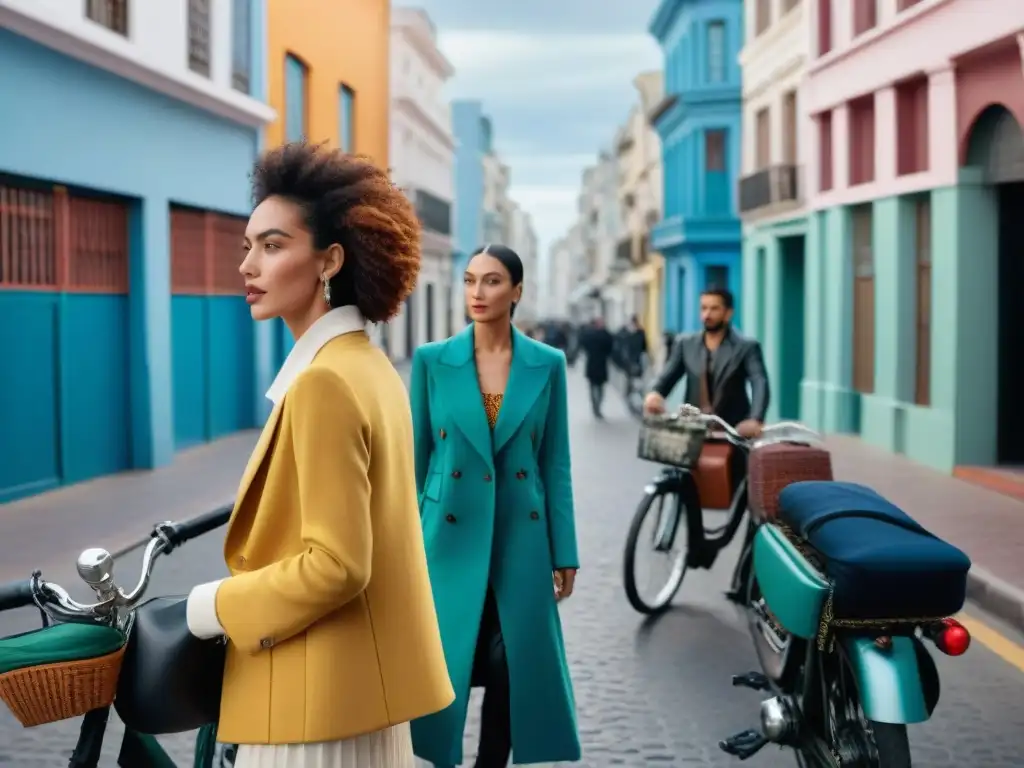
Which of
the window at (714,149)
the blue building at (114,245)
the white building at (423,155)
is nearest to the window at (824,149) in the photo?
the blue building at (114,245)

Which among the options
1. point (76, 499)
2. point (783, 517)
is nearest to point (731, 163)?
point (76, 499)

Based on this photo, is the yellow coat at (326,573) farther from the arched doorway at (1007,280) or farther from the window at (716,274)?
the window at (716,274)

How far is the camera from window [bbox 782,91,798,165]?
26578mm

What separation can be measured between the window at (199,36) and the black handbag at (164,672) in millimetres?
15282

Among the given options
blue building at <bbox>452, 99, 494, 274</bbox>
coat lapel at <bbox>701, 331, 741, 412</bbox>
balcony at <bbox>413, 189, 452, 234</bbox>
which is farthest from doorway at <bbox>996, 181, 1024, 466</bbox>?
blue building at <bbox>452, 99, 494, 274</bbox>

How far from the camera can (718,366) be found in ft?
26.3

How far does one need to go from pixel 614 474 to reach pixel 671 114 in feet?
108

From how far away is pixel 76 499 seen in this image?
12.6 m

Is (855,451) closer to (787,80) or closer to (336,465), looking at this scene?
(787,80)

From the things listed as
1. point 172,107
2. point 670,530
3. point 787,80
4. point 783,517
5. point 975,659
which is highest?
point 787,80

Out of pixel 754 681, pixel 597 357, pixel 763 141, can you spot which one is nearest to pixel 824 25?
pixel 597 357

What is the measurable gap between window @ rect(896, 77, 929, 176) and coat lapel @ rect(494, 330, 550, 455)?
45.5ft

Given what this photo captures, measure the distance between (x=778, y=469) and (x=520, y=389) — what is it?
1236 mm

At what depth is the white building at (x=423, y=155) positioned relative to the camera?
5016 cm
